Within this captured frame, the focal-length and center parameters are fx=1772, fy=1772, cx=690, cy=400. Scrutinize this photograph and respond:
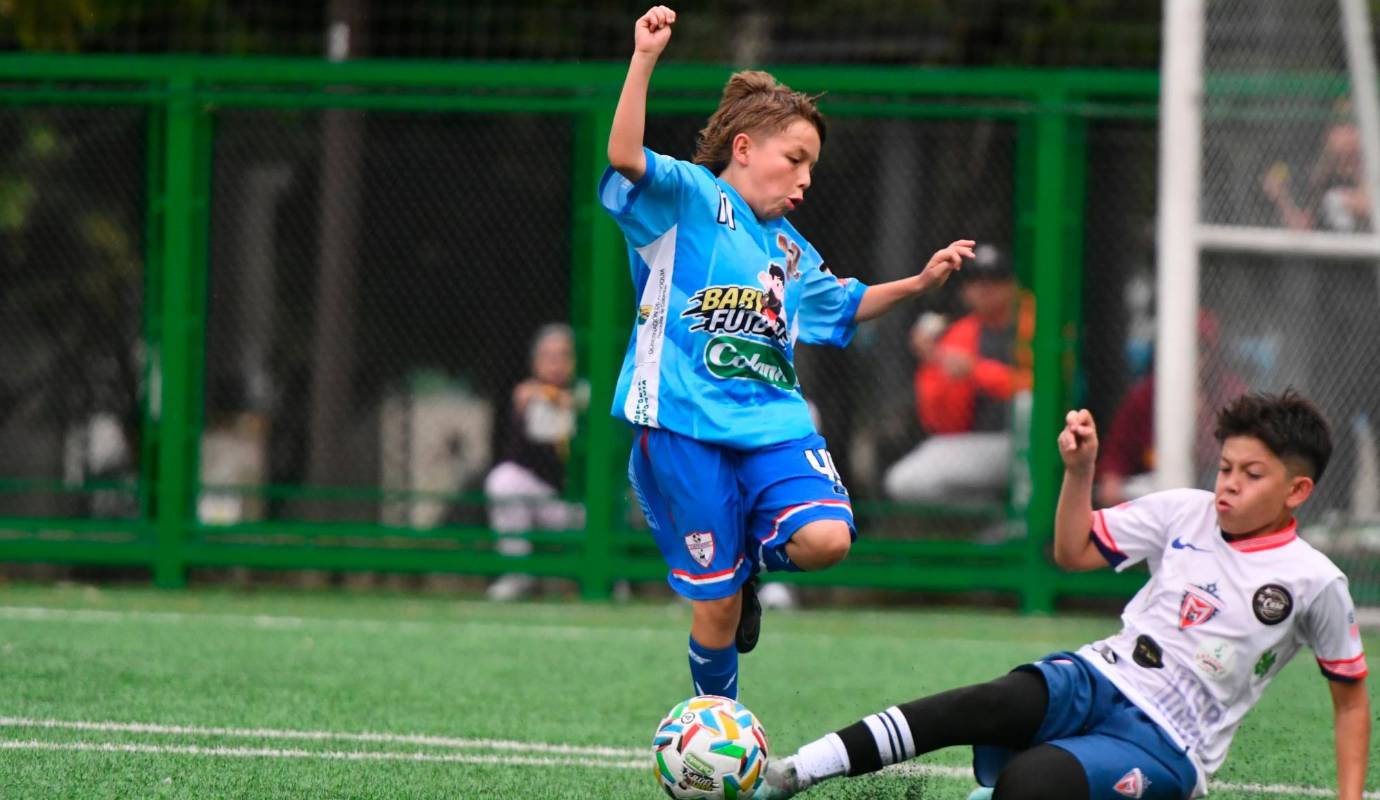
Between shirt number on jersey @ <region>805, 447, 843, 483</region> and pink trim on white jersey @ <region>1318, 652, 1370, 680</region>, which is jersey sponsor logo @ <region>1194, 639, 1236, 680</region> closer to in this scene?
pink trim on white jersey @ <region>1318, 652, 1370, 680</region>

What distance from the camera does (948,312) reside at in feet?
31.8

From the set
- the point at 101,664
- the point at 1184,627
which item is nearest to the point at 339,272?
the point at 101,664

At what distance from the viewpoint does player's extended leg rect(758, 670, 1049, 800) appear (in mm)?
3914

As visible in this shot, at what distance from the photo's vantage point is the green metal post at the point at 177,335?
9.70 meters

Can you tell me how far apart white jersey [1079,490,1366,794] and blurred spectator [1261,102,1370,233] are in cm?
521

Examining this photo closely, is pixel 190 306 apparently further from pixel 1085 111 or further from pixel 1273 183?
pixel 1273 183

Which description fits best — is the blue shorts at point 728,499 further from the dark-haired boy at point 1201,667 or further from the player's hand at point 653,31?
the player's hand at point 653,31

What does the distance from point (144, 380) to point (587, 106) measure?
2.90 meters

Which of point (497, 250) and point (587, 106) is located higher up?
point (587, 106)

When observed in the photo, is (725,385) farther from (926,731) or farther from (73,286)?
(73,286)

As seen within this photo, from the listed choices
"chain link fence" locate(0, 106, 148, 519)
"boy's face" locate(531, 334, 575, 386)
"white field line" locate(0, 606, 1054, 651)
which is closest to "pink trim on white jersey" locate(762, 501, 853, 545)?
"white field line" locate(0, 606, 1054, 651)

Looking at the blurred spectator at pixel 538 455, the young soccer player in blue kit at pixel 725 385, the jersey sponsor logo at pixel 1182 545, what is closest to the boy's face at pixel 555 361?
the blurred spectator at pixel 538 455

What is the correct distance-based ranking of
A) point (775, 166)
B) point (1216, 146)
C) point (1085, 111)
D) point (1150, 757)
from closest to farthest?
point (1150, 757) → point (775, 166) → point (1216, 146) → point (1085, 111)

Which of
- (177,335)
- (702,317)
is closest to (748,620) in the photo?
(702,317)
